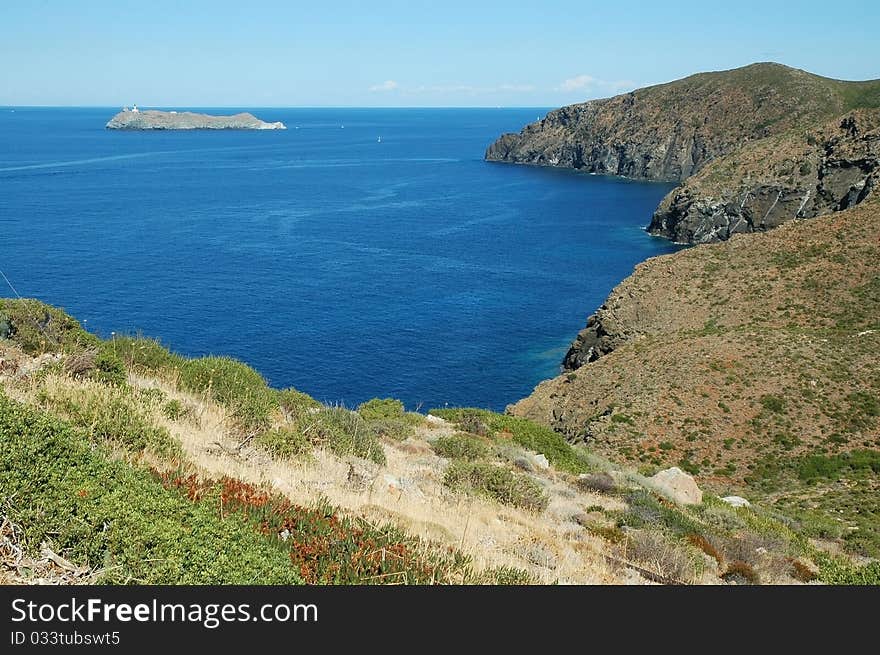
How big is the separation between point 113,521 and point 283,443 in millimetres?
6877

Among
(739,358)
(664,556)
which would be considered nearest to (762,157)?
(739,358)

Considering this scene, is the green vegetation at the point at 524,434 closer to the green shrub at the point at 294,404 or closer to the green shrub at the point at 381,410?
the green shrub at the point at 381,410

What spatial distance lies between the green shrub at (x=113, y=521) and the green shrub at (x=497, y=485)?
7481 millimetres

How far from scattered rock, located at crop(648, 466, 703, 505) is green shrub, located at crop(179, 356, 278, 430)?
465 inches

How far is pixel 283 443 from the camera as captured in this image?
13141mm

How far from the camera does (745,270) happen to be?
2356 inches

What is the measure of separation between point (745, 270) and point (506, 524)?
54787mm

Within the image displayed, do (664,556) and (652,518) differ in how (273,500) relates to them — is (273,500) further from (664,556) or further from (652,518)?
(652,518)

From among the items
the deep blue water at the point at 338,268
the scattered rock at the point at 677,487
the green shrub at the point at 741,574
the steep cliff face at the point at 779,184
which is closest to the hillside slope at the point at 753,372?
the scattered rock at the point at 677,487

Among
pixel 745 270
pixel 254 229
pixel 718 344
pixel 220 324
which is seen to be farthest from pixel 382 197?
pixel 718 344

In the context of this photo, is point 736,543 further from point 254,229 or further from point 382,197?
point 382,197

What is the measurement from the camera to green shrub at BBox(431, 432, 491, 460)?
18.9 meters

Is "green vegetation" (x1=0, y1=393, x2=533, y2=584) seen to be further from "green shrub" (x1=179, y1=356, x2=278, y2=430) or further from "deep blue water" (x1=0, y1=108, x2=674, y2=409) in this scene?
"deep blue water" (x1=0, y1=108, x2=674, y2=409)

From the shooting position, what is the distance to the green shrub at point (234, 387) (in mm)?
14627
